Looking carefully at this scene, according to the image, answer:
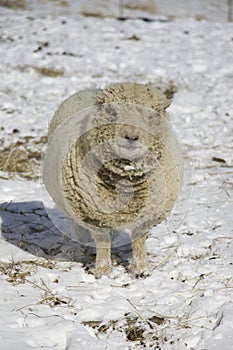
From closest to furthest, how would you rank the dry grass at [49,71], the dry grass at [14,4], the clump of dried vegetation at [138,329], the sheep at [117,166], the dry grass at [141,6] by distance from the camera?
the clump of dried vegetation at [138,329] < the sheep at [117,166] < the dry grass at [49,71] < the dry grass at [14,4] < the dry grass at [141,6]

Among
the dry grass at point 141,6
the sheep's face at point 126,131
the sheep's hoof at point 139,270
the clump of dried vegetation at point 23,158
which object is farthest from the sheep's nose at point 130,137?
the dry grass at point 141,6

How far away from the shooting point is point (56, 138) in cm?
388

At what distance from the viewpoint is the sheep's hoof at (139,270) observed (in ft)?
12.4

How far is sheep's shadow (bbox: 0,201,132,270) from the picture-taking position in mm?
4137

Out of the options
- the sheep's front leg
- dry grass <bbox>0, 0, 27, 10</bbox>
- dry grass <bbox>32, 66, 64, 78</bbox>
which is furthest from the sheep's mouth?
dry grass <bbox>0, 0, 27, 10</bbox>

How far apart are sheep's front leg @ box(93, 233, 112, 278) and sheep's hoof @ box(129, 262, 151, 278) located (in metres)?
0.16

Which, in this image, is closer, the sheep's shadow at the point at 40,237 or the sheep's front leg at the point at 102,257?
the sheep's front leg at the point at 102,257

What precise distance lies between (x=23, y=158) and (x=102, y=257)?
2.64m

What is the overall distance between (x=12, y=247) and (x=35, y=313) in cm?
113

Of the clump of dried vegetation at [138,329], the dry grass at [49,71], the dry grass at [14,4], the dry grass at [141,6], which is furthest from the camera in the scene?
the dry grass at [141,6]

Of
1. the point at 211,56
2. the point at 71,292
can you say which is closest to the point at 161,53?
the point at 211,56

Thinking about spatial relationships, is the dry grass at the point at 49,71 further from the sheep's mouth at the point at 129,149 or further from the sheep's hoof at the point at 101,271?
the sheep's mouth at the point at 129,149

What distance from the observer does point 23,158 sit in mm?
6141

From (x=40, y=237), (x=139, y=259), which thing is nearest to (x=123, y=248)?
(x=139, y=259)
